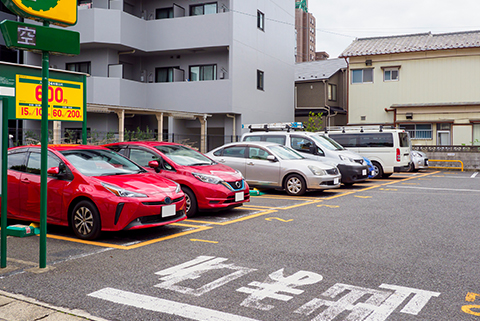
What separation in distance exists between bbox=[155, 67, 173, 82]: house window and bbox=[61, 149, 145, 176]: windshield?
56.7 feet

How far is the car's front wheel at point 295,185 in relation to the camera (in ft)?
39.7

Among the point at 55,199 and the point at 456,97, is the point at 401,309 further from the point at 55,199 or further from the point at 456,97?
the point at 456,97

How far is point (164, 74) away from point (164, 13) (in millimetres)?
3293

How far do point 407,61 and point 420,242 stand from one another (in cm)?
2450

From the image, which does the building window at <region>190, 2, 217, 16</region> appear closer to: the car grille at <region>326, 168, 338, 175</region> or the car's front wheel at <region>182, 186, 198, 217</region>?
the car grille at <region>326, 168, 338, 175</region>

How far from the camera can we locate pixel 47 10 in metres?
5.14

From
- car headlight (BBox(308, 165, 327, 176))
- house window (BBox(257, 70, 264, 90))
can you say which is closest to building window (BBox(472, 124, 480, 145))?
house window (BBox(257, 70, 264, 90))

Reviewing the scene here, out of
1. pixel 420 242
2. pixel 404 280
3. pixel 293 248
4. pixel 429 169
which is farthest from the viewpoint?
pixel 429 169

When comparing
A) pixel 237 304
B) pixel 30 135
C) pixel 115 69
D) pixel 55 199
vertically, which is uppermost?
pixel 115 69

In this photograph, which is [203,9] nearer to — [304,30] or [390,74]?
[390,74]

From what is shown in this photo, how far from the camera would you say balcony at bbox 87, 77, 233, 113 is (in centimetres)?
2234

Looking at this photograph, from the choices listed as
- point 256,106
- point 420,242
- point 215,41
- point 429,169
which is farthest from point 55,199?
point 429,169

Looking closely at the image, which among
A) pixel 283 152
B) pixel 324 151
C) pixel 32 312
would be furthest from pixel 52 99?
pixel 324 151

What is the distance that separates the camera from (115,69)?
2284 centimetres
